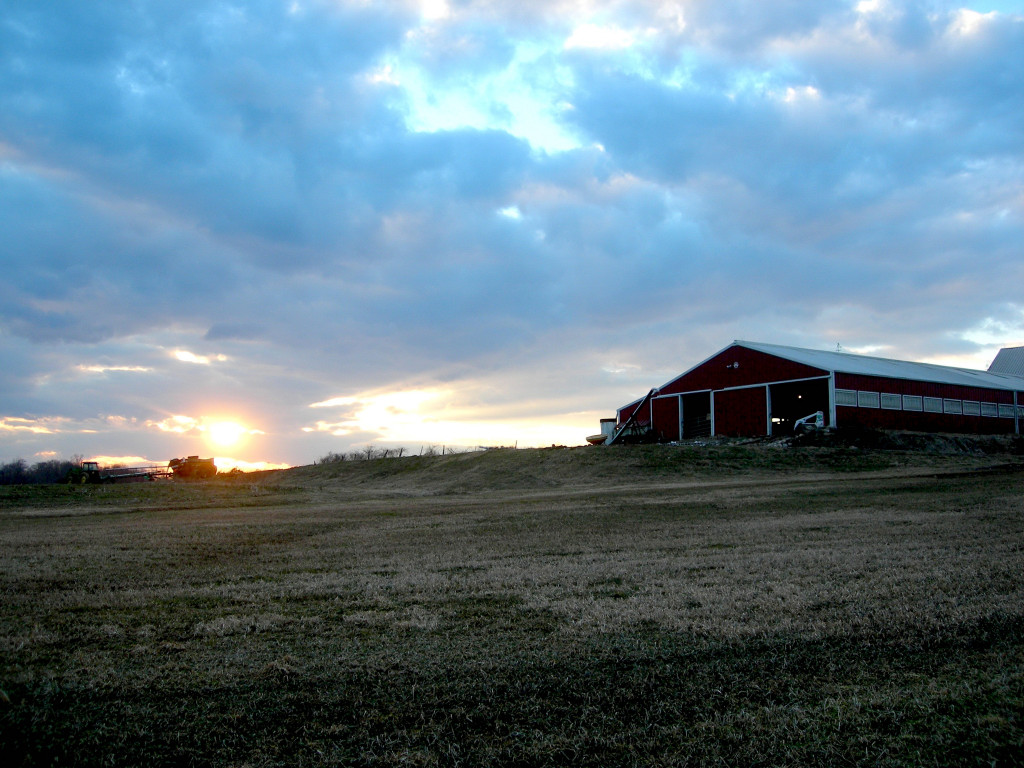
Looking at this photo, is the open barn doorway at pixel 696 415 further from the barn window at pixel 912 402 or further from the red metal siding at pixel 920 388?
the barn window at pixel 912 402

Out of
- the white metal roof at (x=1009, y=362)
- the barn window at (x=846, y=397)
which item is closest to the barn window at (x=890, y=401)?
the barn window at (x=846, y=397)

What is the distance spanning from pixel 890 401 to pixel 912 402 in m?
2.19

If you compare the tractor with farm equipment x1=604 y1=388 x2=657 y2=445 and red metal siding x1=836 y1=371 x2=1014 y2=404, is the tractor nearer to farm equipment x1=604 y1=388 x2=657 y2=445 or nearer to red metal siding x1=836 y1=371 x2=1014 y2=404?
farm equipment x1=604 y1=388 x2=657 y2=445

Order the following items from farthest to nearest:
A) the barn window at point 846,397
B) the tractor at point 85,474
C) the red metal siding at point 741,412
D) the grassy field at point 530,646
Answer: the tractor at point 85,474 < the red metal siding at point 741,412 < the barn window at point 846,397 < the grassy field at point 530,646

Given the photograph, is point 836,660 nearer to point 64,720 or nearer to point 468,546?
point 64,720

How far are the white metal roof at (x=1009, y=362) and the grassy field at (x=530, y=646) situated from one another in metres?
64.4

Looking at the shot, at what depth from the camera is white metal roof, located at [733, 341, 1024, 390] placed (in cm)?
4253

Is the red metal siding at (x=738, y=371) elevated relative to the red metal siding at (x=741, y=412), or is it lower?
elevated

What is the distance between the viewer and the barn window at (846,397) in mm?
40188

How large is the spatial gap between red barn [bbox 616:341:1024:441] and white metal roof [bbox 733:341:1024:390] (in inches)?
4.2

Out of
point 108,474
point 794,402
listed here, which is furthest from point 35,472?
point 794,402

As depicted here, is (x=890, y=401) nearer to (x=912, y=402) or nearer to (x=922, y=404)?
(x=912, y=402)

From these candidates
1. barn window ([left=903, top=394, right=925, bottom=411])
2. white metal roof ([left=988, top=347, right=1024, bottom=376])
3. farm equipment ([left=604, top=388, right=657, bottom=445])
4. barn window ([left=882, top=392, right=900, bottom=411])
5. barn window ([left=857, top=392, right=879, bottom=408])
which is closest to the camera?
barn window ([left=857, top=392, right=879, bottom=408])

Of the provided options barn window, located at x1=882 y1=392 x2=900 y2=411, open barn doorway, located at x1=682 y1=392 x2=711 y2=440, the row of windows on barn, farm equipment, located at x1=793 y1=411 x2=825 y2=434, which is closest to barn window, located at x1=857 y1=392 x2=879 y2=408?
the row of windows on barn
